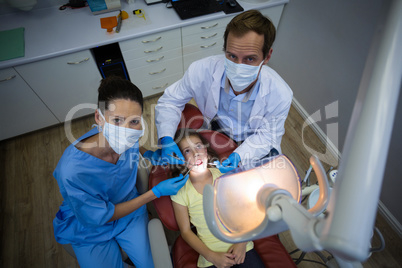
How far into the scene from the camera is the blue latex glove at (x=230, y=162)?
4.25 ft

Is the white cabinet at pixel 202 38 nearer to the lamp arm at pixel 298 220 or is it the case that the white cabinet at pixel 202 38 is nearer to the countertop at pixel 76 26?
the countertop at pixel 76 26

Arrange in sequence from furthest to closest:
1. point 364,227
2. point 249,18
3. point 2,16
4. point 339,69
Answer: point 2,16, point 339,69, point 249,18, point 364,227

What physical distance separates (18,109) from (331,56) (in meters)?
2.98

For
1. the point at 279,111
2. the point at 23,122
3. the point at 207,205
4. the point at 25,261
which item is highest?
the point at 207,205

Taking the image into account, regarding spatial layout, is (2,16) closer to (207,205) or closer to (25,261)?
(25,261)

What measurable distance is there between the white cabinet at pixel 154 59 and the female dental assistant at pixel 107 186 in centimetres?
102

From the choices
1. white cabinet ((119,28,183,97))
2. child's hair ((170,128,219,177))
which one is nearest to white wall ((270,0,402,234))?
white cabinet ((119,28,183,97))

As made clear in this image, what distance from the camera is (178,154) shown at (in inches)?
51.3

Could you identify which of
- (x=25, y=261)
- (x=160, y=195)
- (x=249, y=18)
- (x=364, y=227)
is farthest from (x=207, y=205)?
(x=25, y=261)

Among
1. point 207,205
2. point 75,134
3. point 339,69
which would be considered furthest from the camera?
point 75,134

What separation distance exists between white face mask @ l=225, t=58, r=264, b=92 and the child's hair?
1.31 feet

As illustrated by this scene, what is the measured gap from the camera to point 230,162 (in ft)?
4.37

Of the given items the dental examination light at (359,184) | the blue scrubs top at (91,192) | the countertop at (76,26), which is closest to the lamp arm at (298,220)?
the dental examination light at (359,184)

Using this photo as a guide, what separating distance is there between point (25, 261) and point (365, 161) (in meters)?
2.31
